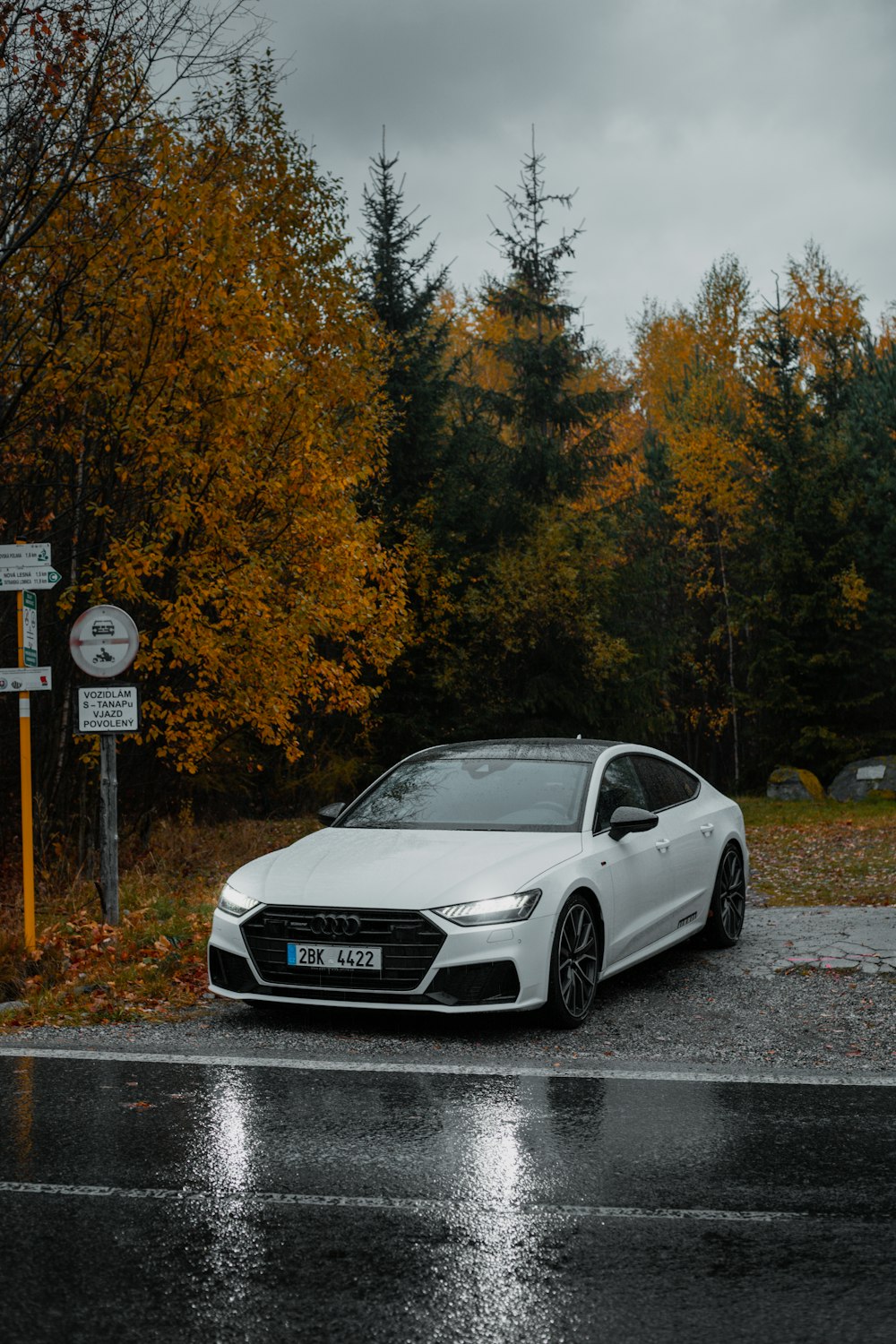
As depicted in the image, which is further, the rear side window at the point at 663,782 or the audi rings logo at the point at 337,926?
the rear side window at the point at 663,782

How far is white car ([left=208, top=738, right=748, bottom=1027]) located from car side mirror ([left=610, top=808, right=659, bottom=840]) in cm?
1

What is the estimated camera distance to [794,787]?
2933 cm

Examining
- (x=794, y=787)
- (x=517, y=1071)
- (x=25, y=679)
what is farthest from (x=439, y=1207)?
(x=794, y=787)

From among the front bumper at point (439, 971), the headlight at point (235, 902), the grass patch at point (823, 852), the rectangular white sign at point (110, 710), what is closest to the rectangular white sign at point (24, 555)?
the rectangular white sign at point (110, 710)

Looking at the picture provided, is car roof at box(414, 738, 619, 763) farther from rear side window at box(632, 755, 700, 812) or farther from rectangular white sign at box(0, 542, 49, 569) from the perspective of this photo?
rectangular white sign at box(0, 542, 49, 569)

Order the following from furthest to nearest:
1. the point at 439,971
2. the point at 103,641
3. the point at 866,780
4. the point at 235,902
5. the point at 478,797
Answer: the point at 866,780 → the point at 103,641 → the point at 478,797 → the point at 235,902 → the point at 439,971

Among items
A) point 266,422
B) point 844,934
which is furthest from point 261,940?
point 266,422

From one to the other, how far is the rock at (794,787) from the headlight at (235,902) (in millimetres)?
23008

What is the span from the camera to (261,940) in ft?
23.9

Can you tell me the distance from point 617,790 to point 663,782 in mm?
941

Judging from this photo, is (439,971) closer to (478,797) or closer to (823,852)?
(478,797)

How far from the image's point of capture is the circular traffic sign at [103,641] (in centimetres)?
984

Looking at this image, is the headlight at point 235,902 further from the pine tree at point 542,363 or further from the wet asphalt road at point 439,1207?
the pine tree at point 542,363

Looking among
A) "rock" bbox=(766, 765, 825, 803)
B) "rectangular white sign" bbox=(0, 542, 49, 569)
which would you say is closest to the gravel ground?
"rectangular white sign" bbox=(0, 542, 49, 569)
